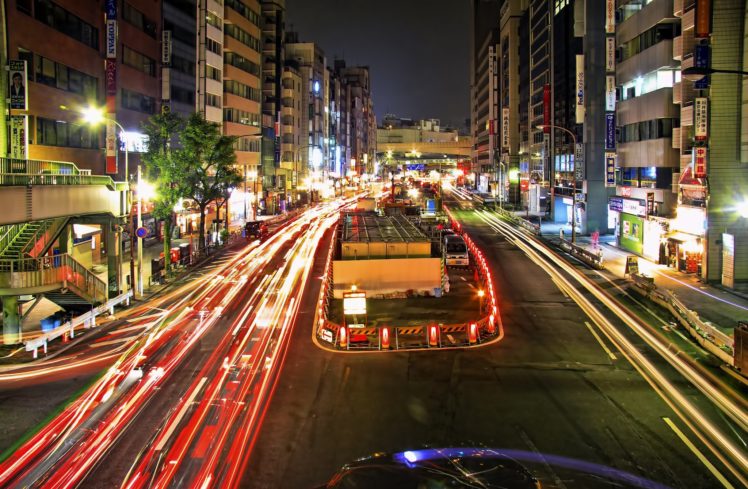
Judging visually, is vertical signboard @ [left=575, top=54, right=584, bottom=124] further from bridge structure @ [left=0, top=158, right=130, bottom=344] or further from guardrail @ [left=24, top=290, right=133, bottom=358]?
guardrail @ [left=24, top=290, right=133, bottom=358]

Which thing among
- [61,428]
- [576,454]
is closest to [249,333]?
[61,428]

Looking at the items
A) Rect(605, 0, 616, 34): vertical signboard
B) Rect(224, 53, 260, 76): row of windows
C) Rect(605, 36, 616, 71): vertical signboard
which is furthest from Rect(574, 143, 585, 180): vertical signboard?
Rect(224, 53, 260, 76): row of windows

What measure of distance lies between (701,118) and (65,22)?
40.3 meters

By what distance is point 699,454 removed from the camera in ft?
46.6

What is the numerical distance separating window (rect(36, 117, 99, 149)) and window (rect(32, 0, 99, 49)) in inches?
236

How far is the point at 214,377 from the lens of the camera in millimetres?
19891

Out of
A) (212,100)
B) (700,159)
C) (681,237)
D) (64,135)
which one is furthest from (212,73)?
Answer: (700,159)

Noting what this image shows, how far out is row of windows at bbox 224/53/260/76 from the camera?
7731 centimetres

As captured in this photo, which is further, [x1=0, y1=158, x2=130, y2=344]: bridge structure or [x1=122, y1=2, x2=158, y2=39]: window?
[x1=122, y1=2, x2=158, y2=39]: window

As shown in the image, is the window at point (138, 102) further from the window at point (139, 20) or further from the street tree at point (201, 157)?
the street tree at point (201, 157)

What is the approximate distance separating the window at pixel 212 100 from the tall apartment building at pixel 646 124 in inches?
1655

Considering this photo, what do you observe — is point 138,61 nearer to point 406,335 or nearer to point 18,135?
point 18,135

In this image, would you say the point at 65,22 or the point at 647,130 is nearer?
the point at 65,22

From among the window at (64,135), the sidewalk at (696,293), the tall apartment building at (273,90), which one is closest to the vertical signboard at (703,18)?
the sidewalk at (696,293)
